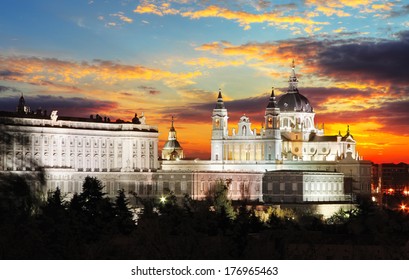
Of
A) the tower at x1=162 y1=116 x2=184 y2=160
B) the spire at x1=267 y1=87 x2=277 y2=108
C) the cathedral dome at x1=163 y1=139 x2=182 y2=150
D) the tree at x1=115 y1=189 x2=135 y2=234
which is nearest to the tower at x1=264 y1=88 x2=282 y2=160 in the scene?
the spire at x1=267 y1=87 x2=277 y2=108

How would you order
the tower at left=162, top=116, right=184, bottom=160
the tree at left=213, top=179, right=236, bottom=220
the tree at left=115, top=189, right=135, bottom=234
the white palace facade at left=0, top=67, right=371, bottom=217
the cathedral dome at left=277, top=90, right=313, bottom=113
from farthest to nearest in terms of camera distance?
the tower at left=162, top=116, right=184, bottom=160 < the cathedral dome at left=277, top=90, right=313, bottom=113 < the white palace facade at left=0, top=67, right=371, bottom=217 < the tree at left=213, top=179, right=236, bottom=220 < the tree at left=115, top=189, right=135, bottom=234

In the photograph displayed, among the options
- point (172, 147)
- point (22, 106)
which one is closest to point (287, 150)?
point (172, 147)

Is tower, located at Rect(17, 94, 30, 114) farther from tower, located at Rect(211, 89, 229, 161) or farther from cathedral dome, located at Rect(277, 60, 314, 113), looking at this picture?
cathedral dome, located at Rect(277, 60, 314, 113)

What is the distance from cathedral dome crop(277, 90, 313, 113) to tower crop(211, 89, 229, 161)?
28.9 ft

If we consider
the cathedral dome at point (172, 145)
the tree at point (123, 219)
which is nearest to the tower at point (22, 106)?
the cathedral dome at point (172, 145)

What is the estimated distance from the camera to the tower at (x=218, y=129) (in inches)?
5659

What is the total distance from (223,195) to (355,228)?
3297 cm

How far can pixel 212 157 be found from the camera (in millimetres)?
144000

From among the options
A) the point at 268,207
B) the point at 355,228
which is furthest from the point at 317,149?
the point at 355,228

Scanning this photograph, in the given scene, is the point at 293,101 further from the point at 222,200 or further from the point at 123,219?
the point at 123,219

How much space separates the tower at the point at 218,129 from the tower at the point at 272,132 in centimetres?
508

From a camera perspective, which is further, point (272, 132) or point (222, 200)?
point (272, 132)

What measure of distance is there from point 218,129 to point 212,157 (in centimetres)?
353

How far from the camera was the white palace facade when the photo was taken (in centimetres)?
11838
